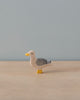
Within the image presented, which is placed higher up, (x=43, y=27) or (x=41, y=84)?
(x=43, y=27)

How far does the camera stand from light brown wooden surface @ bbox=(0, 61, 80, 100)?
1.73ft

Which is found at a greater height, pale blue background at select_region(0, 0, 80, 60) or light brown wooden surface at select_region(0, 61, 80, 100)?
pale blue background at select_region(0, 0, 80, 60)

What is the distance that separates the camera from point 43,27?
108 centimetres

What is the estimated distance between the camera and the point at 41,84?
2.11 ft

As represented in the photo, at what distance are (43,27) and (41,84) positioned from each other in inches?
20.6

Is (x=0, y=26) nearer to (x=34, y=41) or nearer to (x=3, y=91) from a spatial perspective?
(x=34, y=41)

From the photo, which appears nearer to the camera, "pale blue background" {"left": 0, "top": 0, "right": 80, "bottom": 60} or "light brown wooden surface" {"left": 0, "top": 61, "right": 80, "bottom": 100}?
"light brown wooden surface" {"left": 0, "top": 61, "right": 80, "bottom": 100}

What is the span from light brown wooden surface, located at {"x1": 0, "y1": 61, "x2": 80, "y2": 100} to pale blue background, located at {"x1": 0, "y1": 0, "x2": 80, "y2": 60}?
21cm

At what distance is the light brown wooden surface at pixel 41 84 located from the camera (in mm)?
528

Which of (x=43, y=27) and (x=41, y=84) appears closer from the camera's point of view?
(x=41, y=84)

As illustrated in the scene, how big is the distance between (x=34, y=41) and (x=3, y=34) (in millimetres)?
215

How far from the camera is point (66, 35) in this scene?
3.55 ft

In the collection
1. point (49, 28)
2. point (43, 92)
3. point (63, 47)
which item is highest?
point (49, 28)

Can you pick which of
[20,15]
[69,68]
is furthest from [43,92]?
[20,15]
